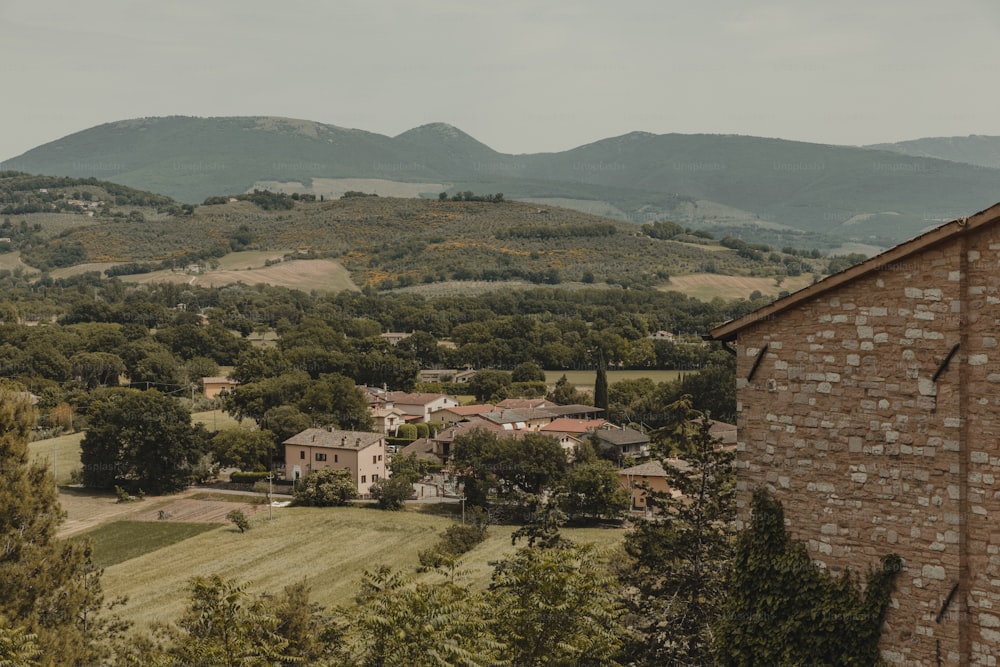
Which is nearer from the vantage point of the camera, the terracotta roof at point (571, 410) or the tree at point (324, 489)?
the tree at point (324, 489)

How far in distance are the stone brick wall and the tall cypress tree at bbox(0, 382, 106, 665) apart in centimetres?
1235

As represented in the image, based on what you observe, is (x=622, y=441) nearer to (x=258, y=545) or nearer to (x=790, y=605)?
(x=258, y=545)

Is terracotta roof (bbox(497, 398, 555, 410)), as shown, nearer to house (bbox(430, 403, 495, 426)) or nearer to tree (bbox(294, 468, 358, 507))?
house (bbox(430, 403, 495, 426))

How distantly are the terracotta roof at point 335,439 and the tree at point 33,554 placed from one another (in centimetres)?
4481

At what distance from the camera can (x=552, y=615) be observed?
41.8 ft

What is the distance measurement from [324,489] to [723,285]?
111 meters

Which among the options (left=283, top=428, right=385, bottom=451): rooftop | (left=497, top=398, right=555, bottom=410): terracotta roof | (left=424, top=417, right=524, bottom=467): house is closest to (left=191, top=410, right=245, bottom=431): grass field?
(left=283, top=428, right=385, bottom=451): rooftop

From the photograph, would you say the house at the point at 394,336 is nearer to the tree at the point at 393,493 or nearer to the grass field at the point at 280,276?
the grass field at the point at 280,276

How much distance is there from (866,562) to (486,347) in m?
96.2

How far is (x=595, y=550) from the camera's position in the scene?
14.7 meters

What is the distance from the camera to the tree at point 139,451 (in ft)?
200

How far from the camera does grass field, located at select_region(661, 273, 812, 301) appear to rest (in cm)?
15150

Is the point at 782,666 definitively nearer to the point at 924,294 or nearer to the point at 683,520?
the point at 924,294

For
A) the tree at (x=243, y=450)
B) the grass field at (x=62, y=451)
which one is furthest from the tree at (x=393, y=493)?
the grass field at (x=62, y=451)
